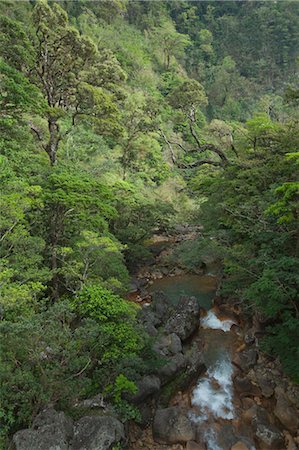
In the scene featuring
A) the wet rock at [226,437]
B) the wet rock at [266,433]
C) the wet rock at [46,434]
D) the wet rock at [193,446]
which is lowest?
the wet rock at [193,446]

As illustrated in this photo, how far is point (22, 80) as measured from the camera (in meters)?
13.2

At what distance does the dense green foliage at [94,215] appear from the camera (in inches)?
339

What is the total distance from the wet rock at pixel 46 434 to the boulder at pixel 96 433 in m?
0.23

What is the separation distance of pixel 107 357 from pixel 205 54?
5712 cm

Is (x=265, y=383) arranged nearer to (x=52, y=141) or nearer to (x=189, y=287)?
(x=189, y=287)

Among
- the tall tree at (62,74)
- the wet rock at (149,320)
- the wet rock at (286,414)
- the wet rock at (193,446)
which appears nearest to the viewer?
the wet rock at (193,446)

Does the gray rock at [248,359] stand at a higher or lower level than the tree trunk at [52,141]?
lower

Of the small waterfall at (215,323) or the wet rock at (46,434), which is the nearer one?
the wet rock at (46,434)

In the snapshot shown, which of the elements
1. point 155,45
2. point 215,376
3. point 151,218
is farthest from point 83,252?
point 155,45

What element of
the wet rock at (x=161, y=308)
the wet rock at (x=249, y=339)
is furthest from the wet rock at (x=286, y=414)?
the wet rock at (x=161, y=308)

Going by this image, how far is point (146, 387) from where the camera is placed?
10773 mm

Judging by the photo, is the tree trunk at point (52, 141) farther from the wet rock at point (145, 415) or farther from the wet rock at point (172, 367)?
the wet rock at point (145, 415)

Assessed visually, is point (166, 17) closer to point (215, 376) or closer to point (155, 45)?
point (155, 45)

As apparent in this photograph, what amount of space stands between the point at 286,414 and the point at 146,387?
4.52 m
